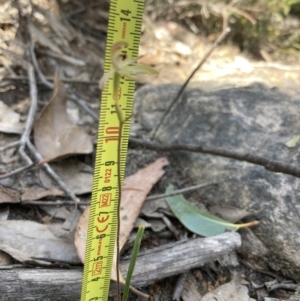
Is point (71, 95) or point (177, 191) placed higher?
point (71, 95)

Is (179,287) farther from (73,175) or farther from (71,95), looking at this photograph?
(71,95)

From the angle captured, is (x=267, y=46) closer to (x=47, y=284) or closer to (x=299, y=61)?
(x=299, y=61)

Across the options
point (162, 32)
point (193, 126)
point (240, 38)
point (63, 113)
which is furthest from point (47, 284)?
point (240, 38)

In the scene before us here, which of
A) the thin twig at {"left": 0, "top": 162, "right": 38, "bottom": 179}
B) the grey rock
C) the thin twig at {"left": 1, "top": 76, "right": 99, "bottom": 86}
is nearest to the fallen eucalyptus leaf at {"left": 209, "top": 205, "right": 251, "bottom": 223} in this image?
the grey rock

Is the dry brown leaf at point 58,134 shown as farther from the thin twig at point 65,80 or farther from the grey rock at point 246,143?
the grey rock at point 246,143

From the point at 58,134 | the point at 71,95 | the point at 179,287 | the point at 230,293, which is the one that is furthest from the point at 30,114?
the point at 230,293

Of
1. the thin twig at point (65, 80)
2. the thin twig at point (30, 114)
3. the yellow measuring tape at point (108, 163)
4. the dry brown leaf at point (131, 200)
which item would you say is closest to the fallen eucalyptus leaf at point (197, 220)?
the dry brown leaf at point (131, 200)

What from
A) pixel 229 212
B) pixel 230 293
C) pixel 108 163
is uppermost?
pixel 108 163
